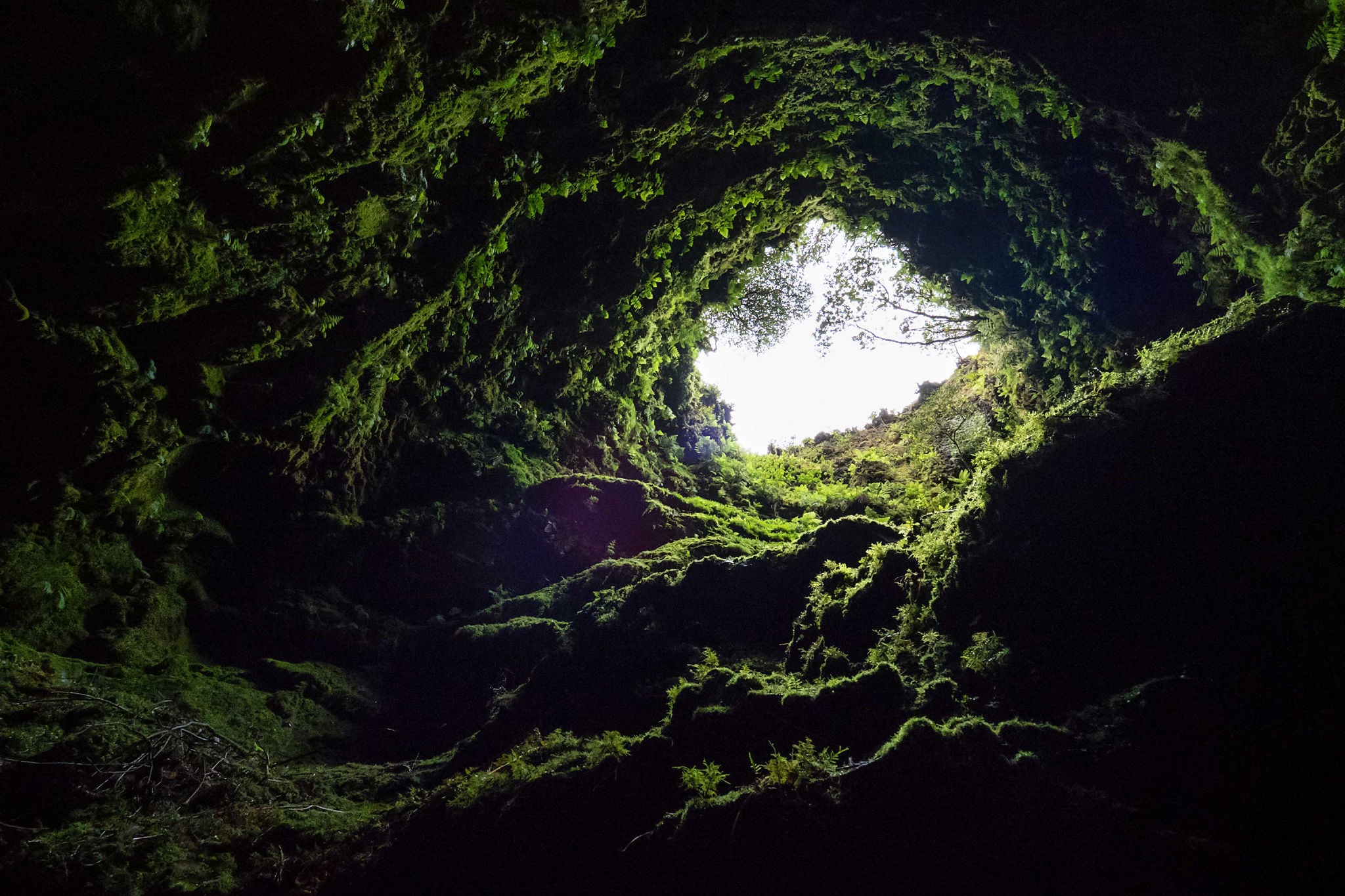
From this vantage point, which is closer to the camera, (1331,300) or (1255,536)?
(1255,536)

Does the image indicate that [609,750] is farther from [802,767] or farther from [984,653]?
[984,653]

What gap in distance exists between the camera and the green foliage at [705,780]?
4312mm

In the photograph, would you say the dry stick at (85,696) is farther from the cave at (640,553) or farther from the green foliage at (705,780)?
the green foliage at (705,780)

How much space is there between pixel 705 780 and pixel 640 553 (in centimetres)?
574

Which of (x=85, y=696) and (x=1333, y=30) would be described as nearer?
(x=1333, y=30)

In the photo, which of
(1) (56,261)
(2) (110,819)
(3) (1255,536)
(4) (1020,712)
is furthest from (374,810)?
(3) (1255,536)

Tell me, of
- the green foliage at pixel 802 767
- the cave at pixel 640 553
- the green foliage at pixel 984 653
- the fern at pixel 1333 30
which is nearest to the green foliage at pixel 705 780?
the cave at pixel 640 553

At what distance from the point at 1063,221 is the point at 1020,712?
7.36 m

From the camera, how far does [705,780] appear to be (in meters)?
4.40

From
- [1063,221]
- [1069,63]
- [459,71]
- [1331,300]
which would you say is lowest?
[1331,300]

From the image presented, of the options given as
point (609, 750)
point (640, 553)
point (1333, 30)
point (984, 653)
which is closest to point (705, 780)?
point (609, 750)

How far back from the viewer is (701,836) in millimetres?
4016

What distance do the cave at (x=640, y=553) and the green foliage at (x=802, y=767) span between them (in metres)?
0.03

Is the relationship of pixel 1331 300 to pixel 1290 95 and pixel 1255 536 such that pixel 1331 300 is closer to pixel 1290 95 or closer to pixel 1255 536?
pixel 1290 95
